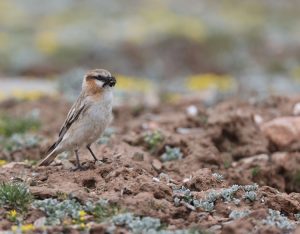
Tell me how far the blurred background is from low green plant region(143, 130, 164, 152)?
23.6 feet

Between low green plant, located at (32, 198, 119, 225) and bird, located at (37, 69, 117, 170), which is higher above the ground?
bird, located at (37, 69, 117, 170)

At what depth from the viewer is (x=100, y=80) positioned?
10.0 metres

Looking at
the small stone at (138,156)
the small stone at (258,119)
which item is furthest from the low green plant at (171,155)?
the small stone at (258,119)

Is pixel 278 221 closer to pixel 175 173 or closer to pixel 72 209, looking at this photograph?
pixel 72 209

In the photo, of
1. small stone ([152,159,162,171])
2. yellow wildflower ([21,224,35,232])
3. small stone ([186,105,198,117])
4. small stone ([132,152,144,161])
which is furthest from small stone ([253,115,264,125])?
yellow wildflower ([21,224,35,232])

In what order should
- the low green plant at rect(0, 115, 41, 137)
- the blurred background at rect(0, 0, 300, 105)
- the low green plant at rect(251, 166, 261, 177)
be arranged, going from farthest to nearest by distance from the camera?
1. the blurred background at rect(0, 0, 300, 105)
2. the low green plant at rect(0, 115, 41, 137)
3. the low green plant at rect(251, 166, 261, 177)

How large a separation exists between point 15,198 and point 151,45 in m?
19.8

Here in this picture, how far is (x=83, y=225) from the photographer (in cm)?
777

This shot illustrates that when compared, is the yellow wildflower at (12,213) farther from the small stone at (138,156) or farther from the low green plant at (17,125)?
the low green plant at (17,125)

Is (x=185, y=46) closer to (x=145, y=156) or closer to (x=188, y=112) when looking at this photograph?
(x=188, y=112)

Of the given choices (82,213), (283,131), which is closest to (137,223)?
(82,213)

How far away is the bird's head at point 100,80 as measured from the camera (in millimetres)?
10008

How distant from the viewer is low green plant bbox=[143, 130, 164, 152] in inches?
465

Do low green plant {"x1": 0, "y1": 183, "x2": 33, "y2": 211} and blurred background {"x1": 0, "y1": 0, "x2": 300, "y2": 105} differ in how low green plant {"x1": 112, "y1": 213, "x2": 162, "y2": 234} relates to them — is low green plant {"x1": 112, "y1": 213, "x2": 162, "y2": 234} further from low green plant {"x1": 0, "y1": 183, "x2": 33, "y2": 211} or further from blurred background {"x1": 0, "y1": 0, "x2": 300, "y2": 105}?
blurred background {"x1": 0, "y1": 0, "x2": 300, "y2": 105}
